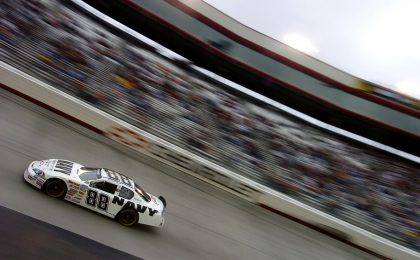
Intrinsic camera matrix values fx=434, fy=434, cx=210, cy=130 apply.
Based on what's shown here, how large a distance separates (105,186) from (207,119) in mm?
9004

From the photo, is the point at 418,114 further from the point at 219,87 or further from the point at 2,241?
the point at 2,241

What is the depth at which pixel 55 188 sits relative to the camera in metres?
9.27

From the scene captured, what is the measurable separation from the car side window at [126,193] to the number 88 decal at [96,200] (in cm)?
39

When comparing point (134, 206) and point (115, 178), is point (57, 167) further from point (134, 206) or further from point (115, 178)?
point (134, 206)

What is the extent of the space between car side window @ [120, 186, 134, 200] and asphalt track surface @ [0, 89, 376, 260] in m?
0.63

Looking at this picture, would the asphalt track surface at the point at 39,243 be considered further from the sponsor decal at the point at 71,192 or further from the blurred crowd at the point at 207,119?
the blurred crowd at the point at 207,119

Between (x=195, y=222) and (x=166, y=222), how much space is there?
113 cm

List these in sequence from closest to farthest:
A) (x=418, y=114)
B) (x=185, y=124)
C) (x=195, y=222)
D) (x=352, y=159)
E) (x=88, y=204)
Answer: (x=88, y=204), (x=195, y=222), (x=185, y=124), (x=352, y=159), (x=418, y=114)

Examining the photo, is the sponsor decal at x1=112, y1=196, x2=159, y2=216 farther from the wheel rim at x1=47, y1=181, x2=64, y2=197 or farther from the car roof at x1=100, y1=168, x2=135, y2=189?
the wheel rim at x1=47, y1=181, x2=64, y2=197

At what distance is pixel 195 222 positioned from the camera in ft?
40.8

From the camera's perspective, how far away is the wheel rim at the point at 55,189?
9211mm

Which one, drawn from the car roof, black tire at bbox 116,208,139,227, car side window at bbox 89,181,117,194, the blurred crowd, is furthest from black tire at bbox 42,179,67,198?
the blurred crowd

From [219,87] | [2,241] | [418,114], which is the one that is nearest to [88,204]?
[2,241]

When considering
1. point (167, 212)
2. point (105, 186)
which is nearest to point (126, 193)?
point (105, 186)
